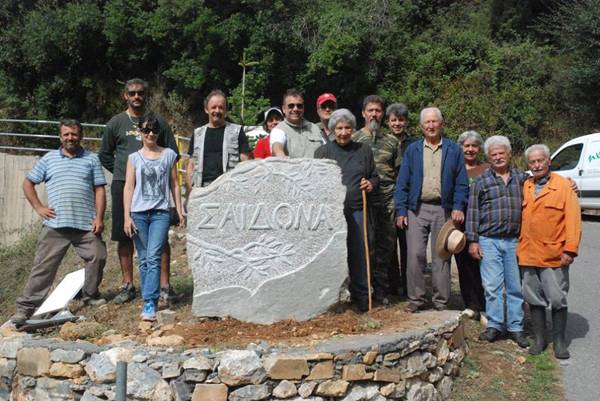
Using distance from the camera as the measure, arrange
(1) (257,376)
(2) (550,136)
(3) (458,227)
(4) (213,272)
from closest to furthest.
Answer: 1. (1) (257,376)
2. (4) (213,272)
3. (3) (458,227)
4. (2) (550,136)

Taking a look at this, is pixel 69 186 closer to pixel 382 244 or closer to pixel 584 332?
pixel 382 244

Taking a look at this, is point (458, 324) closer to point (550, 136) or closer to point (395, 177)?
point (395, 177)

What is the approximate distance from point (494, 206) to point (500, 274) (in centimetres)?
58

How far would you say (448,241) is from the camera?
572 cm

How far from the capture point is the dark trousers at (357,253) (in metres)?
5.71

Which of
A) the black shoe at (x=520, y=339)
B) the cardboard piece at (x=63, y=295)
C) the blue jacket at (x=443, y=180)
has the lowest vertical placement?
the black shoe at (x=520, y=339)

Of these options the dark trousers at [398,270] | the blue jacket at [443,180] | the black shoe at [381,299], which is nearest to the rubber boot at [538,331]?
the blue jacket at [443,180]

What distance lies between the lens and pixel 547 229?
18.2ft

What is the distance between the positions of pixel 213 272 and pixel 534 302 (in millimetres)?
2636

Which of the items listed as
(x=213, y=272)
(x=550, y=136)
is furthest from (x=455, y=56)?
(x=213, y=272)

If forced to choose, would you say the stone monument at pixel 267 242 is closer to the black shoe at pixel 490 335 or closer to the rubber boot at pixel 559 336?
the black shoe at pixel 490 335

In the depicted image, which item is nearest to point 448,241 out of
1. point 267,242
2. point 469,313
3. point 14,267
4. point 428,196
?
point 428,196

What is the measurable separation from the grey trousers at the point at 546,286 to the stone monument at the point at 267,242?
61.0 inches

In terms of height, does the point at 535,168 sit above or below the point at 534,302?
above
